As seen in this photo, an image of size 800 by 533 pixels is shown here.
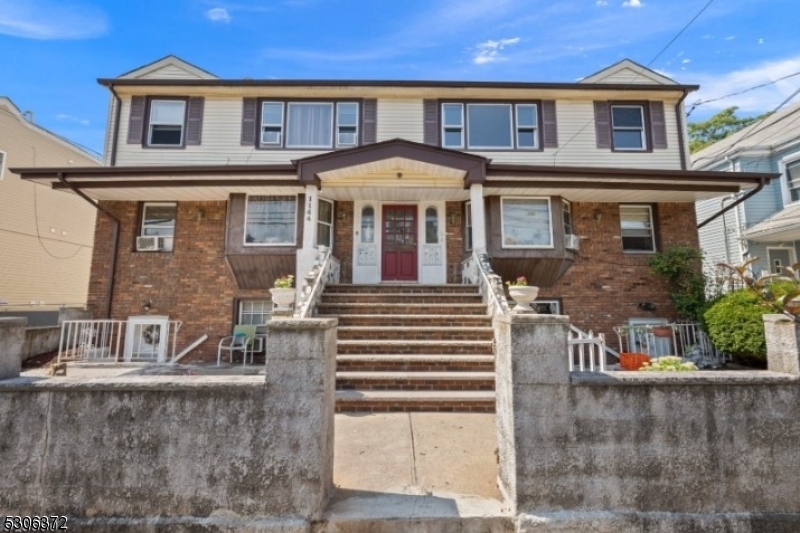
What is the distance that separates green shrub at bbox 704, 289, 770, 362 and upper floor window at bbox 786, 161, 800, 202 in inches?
350

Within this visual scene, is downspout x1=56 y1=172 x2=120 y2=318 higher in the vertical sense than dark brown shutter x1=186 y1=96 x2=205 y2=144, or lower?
lower

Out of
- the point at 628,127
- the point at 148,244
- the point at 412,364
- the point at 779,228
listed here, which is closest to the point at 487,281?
the point at 412,364

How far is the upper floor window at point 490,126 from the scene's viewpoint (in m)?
10.3

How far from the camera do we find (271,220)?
368 inches

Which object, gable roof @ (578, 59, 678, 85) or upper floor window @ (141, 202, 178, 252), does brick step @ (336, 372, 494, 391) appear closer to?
upper floor window @ (141, 202, 178, 252)

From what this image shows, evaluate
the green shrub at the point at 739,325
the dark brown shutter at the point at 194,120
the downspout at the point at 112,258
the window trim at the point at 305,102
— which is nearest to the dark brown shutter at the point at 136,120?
the dark brown shutter at the point at 194,120

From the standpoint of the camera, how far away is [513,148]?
10227mm

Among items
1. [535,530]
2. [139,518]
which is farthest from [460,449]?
[139,518]

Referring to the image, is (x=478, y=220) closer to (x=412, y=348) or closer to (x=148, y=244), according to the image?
(x=412, y=348)

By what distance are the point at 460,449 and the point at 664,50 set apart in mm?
11639

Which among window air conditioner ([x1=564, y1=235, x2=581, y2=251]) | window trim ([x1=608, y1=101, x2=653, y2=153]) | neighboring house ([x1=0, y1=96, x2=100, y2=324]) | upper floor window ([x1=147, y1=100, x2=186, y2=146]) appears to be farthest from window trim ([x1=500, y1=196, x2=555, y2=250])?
neighboring house ([x1=0, y1=96, x2=100, y2=324])

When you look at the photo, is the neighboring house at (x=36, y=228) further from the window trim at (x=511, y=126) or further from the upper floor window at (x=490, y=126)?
the upper floor window at (x=490, y=126)

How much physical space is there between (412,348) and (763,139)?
1666 cm

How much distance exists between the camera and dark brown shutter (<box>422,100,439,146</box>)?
10.2m
